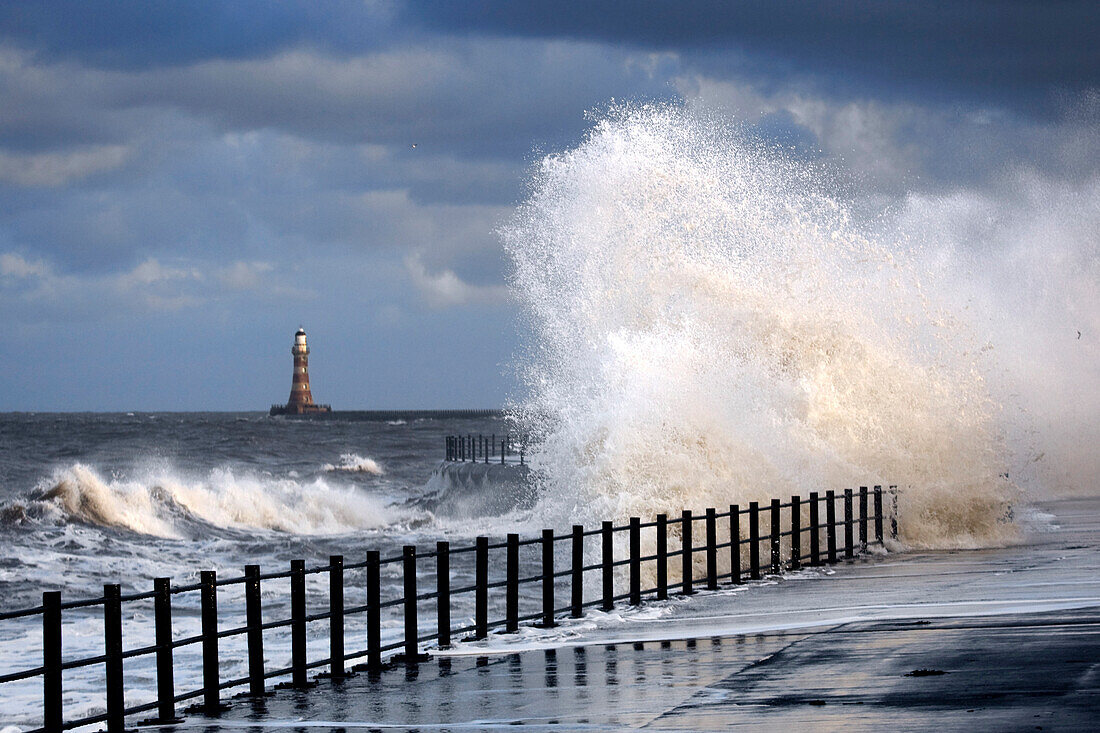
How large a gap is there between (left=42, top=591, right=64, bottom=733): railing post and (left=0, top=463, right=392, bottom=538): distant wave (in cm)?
3564

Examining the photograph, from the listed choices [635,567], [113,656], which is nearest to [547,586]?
[635,567]

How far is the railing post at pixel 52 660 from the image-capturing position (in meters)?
7.27

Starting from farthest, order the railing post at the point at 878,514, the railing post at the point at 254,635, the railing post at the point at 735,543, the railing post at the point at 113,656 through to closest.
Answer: the railing post at the point at 878,514
the railing post at the point at 735,543
the railing post at the point at 254,635
the railing post at the point at 113,656

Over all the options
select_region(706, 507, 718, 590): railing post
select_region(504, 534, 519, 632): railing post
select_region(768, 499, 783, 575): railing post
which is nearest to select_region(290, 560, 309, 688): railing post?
select_region(504, 534, 519, 632): railing post

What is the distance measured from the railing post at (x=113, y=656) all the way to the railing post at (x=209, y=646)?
2.16 ft

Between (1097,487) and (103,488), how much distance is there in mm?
29177

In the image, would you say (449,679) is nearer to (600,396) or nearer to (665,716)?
(665,716)

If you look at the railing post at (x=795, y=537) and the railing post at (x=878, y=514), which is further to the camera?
the railing post at (x=878, y=514)

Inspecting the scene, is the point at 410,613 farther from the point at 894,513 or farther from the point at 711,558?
the point at 894,513

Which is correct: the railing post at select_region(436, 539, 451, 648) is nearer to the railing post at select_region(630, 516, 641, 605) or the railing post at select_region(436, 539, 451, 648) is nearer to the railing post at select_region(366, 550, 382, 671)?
the railing post at select_region(366, 550, 382, 671)

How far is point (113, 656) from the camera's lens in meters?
7.79

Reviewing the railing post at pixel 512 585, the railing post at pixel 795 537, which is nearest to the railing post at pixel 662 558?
the railing post at pixel 512 585

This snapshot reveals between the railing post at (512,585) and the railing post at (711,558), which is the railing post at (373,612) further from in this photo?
the railing post at (711,558)

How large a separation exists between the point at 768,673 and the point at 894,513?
1311 centimetres
